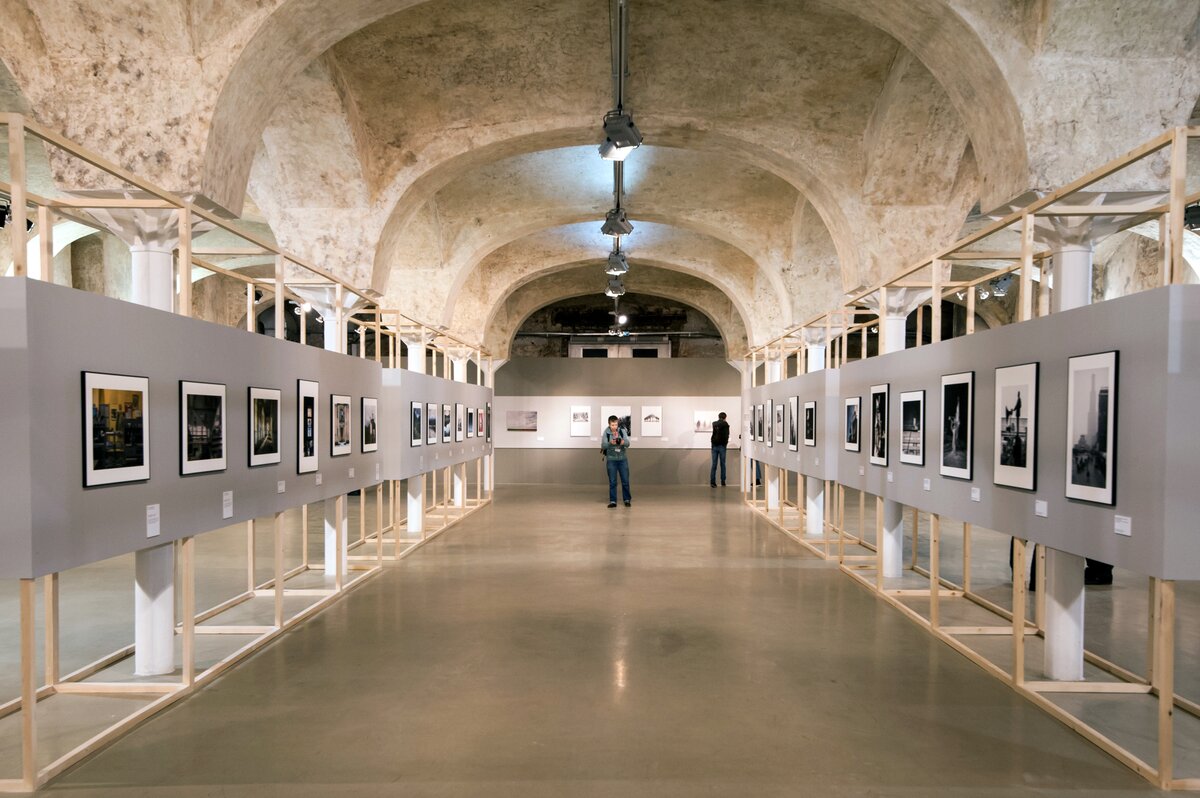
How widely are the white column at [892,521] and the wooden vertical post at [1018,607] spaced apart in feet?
9.45

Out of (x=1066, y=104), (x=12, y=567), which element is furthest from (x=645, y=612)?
(x=1066, y=104)

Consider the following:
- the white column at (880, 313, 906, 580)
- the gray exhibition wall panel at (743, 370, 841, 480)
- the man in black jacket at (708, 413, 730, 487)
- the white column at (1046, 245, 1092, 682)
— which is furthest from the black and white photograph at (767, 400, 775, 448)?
the white column at (1046, 245, 1092, 682)

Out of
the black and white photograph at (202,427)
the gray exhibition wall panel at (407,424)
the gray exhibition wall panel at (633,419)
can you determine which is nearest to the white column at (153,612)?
the black and white photograph at (202,427)

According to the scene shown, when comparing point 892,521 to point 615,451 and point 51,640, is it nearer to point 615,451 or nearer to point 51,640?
point 51,640

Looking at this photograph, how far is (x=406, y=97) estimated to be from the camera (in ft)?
31.2

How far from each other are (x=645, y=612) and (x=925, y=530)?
833cm

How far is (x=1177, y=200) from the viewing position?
3.88m

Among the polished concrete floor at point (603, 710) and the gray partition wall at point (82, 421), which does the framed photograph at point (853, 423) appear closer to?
the polished concrete floor at point (603, 710)

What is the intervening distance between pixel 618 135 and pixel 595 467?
15470mm

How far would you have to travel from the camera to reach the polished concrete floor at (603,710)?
3.86 m

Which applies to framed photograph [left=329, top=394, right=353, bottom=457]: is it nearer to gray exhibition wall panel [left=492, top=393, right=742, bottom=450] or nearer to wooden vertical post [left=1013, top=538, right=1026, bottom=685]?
wooden vertical post [left=1013, top=538, right=1026, bottom=685]

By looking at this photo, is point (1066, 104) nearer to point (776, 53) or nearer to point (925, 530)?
point (776, 53)

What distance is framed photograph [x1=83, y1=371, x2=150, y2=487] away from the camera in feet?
13.3

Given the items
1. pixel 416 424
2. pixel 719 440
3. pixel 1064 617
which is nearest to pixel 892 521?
pixel 1064 617
